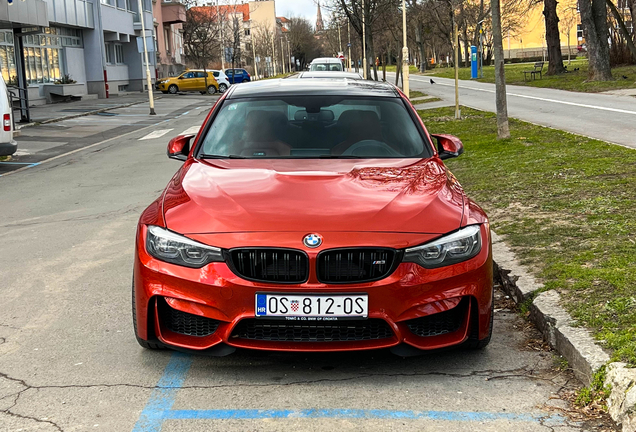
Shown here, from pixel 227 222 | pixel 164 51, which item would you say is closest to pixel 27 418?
pixel 227 222

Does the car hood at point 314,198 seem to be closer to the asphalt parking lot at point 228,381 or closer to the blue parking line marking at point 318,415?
the asphalt parking lot at point 228,381

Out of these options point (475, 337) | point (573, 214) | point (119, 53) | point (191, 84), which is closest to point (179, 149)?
point (475, 337)

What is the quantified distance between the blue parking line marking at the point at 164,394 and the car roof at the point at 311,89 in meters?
2.25

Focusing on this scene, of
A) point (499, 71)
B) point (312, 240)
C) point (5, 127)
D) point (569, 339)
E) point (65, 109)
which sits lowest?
point (569, 339)

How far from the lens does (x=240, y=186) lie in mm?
4500

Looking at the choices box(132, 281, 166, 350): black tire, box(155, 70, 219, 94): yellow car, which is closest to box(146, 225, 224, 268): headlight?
box(132, 281, 166, 350): black tire

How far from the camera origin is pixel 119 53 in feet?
175

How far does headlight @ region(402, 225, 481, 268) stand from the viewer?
389 cm

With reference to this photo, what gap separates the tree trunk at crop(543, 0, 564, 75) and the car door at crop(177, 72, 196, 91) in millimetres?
23438

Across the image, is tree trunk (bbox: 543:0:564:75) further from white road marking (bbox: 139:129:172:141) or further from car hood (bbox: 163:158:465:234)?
car hood (bbox: 163:158:465:234)

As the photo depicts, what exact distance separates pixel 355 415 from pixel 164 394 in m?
0.99

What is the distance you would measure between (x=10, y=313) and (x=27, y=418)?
1997 mm

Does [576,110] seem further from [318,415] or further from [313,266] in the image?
[318,415]

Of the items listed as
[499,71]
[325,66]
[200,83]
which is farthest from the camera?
[200,83]
